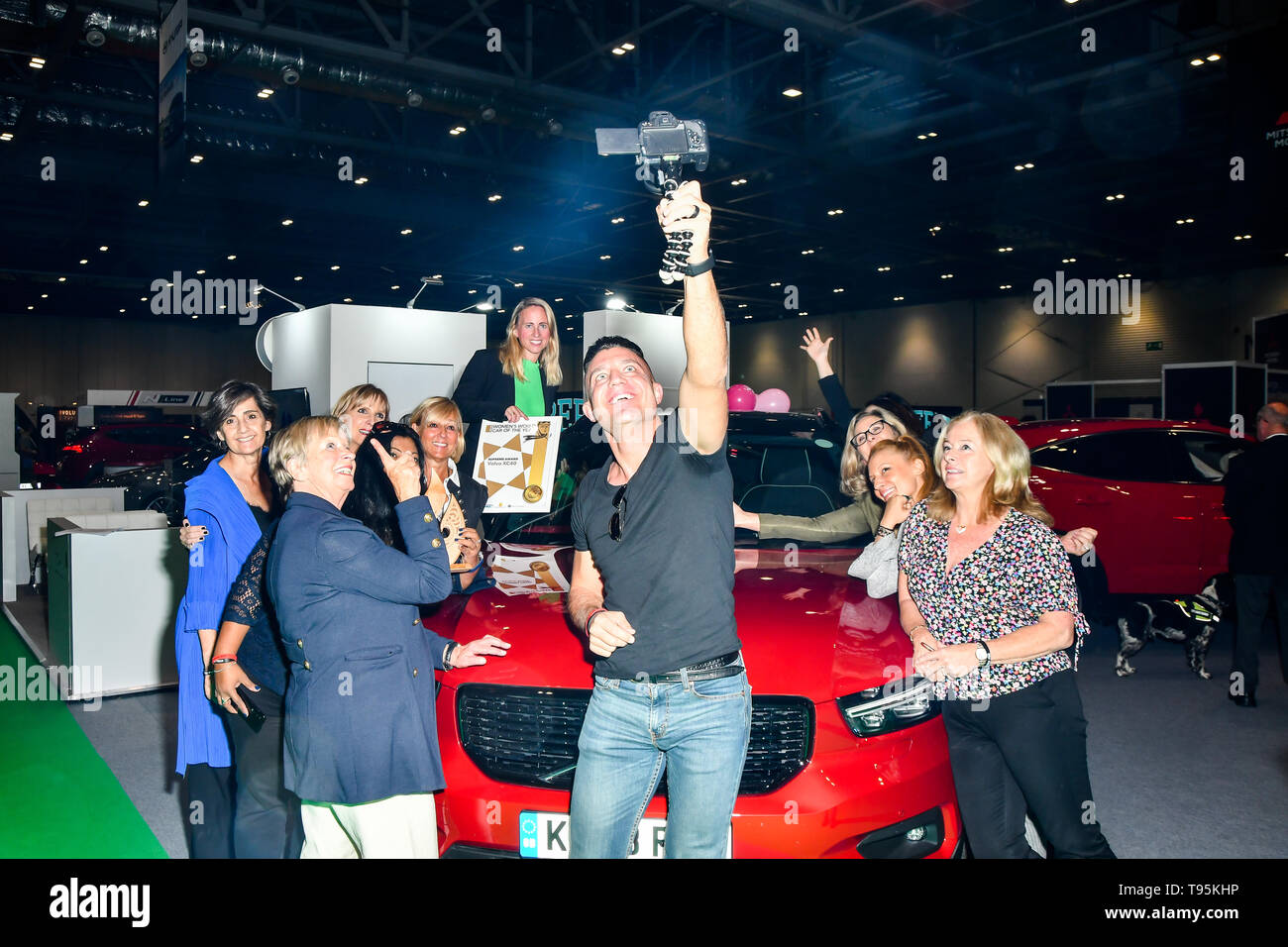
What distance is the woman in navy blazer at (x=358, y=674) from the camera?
2166 mm

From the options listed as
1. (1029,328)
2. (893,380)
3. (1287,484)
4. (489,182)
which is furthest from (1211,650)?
(893,380)

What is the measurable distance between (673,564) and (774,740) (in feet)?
2.37

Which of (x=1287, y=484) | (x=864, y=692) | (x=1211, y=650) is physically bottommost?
(x=1211, y=650)

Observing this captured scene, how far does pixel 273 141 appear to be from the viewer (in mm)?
13398

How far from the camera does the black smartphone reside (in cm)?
261

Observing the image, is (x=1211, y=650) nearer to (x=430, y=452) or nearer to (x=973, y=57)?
(x=430, y=452)

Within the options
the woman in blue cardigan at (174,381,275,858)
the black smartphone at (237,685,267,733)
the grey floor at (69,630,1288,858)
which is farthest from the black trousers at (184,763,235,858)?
the grey floor at (69,630,1288,858)

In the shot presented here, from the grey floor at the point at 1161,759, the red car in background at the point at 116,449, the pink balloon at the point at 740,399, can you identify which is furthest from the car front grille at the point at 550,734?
the red car in background at the point at 116,449

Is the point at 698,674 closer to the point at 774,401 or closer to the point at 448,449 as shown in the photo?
the point at 448,449

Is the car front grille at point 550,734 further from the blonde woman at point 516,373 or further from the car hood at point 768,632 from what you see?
the blonde woman at point 516,373

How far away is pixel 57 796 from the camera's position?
411cm

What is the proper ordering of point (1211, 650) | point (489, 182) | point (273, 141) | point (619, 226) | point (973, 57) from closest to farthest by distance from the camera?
1. point (1211, 650)
2. point (973, 57)
3. point (273, 141)
4. point (489, 182)
5. point (619, 226)
